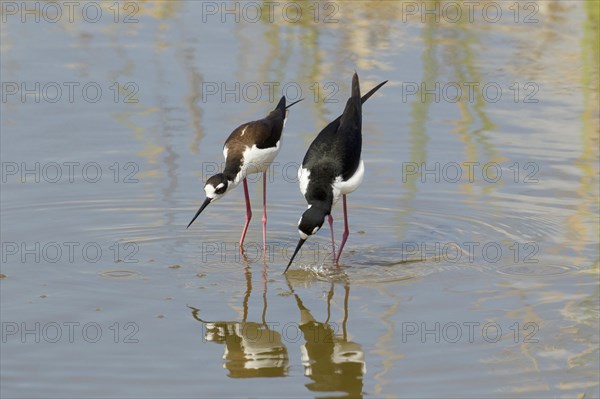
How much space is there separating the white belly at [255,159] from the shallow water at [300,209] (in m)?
0.38

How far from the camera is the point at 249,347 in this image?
6.04 m

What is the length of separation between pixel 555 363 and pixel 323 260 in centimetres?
196

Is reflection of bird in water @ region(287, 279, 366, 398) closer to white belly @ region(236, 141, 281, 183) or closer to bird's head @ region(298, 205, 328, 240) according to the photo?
bird's head @ region(298, 205, 328, 240)

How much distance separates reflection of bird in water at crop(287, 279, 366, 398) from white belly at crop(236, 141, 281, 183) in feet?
4.90

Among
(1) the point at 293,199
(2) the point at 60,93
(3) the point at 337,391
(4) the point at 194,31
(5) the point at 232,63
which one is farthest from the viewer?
(4) the point at 194,31

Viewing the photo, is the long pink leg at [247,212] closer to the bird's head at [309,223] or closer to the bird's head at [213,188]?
the bird's head at [213,188]

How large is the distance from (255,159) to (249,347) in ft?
6.64

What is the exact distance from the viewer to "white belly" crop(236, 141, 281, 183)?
7.76m

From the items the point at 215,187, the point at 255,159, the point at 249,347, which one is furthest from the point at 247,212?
the point at 249,347

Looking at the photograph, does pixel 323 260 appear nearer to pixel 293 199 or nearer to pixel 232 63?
pixel 293 199

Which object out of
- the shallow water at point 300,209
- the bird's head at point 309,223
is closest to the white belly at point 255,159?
the shallow water at point 300,209

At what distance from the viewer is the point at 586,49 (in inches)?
450

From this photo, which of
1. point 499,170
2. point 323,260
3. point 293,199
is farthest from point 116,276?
point 499,170

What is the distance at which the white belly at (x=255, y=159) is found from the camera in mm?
7756
